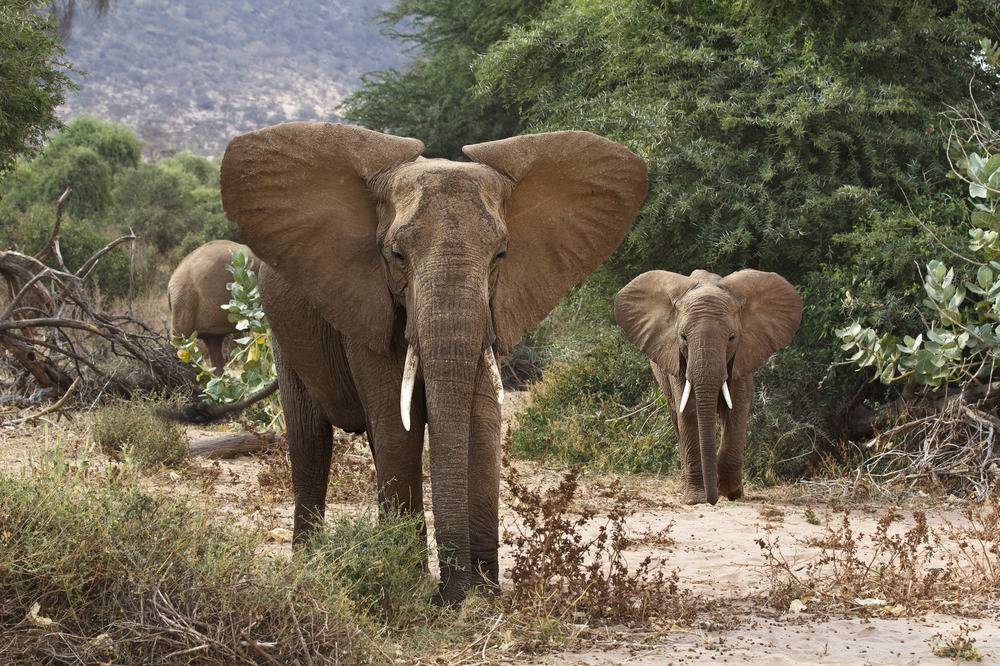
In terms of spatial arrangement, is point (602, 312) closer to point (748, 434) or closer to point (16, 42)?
point (748, 434)

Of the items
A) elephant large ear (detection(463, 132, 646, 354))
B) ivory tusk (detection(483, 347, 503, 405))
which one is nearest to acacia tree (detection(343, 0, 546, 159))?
elephant large ear (detection(463, 132, 646, 354))

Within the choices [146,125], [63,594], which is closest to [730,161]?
[63,594]

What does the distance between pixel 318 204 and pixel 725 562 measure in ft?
10.6

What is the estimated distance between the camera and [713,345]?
24.7 ft

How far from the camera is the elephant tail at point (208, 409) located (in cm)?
855

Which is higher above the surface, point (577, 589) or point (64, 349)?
point (577, 589)

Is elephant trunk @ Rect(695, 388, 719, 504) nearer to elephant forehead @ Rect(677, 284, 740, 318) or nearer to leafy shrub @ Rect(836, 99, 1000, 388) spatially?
elephant forehead @ Rect(677, 284, 740, 318)

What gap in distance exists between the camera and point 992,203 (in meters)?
7.29

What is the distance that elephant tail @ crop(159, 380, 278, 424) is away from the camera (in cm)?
855

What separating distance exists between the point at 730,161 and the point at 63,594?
7700mm

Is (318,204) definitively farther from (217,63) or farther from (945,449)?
(217,63)

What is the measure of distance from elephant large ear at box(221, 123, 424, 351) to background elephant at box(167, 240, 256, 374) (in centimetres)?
750

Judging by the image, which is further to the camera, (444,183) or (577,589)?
(577,589)

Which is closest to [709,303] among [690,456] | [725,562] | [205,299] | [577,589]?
[690,456]
